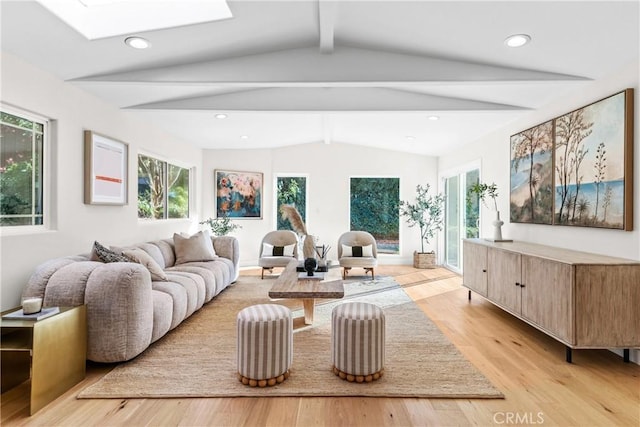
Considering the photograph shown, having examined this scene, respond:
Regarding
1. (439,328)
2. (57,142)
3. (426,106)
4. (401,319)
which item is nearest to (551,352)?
(439,328)

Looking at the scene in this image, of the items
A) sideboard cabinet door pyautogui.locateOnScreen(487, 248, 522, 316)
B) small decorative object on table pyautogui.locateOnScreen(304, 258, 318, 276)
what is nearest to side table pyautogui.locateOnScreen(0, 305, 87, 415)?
small decorative object on table pyautogui.locateOnScreen(304, 258, 318, 276)

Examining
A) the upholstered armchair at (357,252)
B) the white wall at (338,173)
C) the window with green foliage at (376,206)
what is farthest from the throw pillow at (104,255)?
the window with green foliage at (376,206)

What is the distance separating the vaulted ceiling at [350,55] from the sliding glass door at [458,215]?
70.4 inches

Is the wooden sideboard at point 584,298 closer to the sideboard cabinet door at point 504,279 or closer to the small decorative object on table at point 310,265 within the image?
the sideboard cabinet door at point 504,279

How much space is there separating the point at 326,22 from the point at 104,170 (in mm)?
2803

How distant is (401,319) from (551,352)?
1341mm

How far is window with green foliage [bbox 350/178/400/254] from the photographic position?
7.60 metres

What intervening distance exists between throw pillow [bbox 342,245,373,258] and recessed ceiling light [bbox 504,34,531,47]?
13.3ft

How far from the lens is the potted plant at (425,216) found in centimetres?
703

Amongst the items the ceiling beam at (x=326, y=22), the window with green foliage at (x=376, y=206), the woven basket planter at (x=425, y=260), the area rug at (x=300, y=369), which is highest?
the ceiling beam at (x=326, y=22)

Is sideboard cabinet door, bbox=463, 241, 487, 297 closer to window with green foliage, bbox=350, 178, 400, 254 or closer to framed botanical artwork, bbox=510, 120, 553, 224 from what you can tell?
framed botanical artwork, bbox=510, 120, 553, 224

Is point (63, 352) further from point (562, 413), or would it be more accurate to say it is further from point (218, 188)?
point (218, 188)

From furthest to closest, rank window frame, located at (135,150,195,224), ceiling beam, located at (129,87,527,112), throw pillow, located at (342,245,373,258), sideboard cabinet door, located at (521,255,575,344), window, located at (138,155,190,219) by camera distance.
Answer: throw pillow, located at (342,245,373,258)
window, located at (138,155,190,219)
window frame, located at (135,150,195,224)
ceiling beam, located at (129,87,527,112)
sideboard cabinet door, located at (521,255,575,344)

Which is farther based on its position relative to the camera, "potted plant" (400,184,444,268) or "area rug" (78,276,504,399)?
"potted plant" (400,184,444,268)
